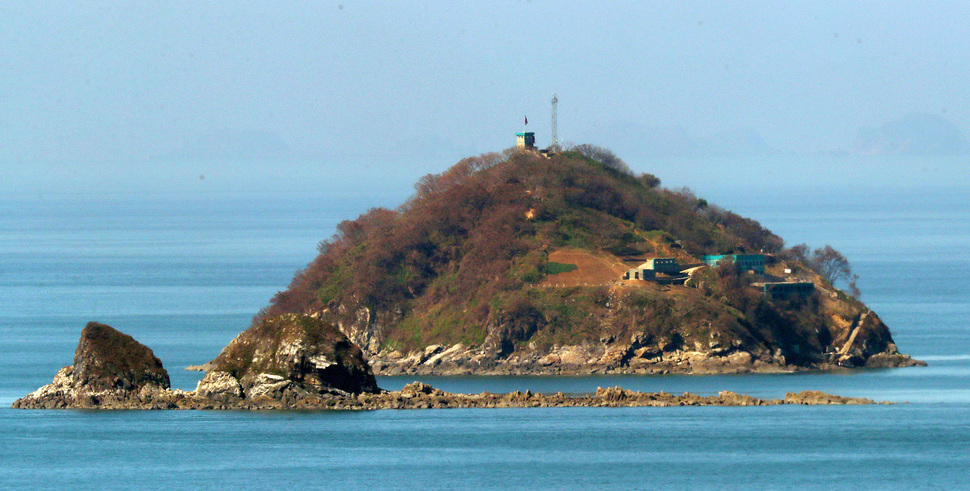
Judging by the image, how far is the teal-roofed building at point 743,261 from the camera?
448ft

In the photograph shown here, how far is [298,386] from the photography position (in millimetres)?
101188

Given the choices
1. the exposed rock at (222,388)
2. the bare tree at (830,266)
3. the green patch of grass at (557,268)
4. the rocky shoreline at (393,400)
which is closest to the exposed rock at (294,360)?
the exposed rock at (222,388)

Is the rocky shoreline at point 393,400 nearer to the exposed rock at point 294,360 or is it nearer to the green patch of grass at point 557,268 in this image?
the exposed rock at point 294,360

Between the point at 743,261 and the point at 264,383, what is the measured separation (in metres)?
47.7

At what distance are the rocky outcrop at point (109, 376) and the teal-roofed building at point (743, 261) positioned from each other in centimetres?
4902

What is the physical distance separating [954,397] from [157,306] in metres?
79.4

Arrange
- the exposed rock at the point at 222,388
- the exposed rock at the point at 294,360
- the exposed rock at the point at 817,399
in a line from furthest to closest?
Result: the exposed rock at the point at 817,399 < the exposed rock at the point at 222,388 < the exposed rock at the point at 294,360

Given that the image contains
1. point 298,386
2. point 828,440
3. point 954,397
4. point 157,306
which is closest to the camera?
point 828,440

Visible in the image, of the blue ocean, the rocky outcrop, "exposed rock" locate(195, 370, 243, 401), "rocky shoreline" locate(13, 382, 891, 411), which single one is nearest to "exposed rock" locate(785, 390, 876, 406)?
"rocky shoreline" locate(13, 382, 891, 411)

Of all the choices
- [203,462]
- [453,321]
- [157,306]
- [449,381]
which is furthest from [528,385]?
[157,306]

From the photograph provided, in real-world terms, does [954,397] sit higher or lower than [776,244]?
lower

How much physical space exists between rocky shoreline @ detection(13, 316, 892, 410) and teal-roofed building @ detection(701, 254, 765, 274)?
32833 mm

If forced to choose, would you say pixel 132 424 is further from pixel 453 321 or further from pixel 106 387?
pixel 453 321

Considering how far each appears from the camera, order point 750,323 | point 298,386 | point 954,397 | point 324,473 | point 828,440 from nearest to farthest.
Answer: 1. point 324,473
2. point 828,440
3. point 298,386
4. point 954,397
5. point 750,323
